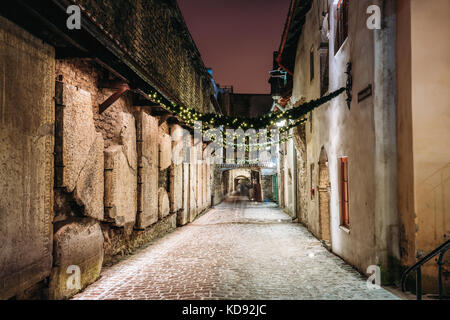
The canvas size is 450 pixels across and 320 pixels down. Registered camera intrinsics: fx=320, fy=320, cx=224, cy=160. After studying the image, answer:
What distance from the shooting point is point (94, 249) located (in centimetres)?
572

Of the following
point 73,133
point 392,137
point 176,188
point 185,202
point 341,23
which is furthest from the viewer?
point 185,202

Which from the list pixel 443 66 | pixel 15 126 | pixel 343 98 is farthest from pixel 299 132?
pixel 15 126

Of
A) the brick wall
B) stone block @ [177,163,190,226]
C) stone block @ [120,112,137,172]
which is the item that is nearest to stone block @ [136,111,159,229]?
stone block @ [120,112,137,172]

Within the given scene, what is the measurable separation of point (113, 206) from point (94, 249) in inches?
45.0

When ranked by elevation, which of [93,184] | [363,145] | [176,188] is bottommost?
[176,188]

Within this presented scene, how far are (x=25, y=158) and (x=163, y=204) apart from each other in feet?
21.9

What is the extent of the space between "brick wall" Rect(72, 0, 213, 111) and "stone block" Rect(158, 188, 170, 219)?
3.18m

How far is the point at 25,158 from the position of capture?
4.01 meters

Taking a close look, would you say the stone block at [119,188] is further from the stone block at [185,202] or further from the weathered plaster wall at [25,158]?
the stone block at [185,202]

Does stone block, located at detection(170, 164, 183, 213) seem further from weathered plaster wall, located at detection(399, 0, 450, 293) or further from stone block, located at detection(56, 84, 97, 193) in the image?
weathered plaster wall, located at detection(399, 0, 450, 293)

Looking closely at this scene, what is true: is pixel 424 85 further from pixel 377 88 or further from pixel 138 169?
pixel 138 169

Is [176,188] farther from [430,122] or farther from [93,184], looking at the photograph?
[430,122]

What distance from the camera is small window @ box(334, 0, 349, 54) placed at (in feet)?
25.3

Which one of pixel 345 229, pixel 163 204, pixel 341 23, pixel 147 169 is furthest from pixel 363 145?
pixel 163 204
